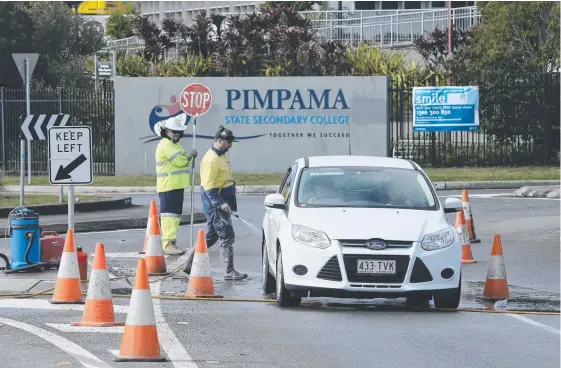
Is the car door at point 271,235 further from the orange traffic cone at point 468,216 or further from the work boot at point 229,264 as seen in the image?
the orange traffic cone at point 468,216

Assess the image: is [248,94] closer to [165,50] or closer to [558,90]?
[558,90]

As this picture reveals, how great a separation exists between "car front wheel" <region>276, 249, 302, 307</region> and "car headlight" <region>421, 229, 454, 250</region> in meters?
1.36

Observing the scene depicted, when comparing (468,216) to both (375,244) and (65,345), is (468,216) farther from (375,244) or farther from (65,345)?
(65,345)

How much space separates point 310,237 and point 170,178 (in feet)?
17.6

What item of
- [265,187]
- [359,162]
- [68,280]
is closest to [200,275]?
[68,280]

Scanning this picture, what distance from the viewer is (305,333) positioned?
1069 centimetres

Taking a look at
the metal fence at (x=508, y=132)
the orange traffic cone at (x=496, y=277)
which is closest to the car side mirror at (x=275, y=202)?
the orange traffic cone at (x=496, y=277)

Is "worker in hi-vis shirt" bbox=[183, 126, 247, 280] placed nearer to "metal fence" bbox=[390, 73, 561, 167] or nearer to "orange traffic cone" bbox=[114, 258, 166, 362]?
"orange traffic cone" bbox=[114, 258, 166, 362]

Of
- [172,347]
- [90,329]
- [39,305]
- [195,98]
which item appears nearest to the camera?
[172,347]

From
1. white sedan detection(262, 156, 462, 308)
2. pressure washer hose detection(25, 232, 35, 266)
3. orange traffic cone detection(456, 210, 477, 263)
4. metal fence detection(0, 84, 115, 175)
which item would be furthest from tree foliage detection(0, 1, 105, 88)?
white sedan detection(262, 156, 462, 308)

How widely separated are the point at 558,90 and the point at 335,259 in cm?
2557

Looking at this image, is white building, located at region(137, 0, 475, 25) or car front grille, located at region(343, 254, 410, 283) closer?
car front grille, located at region(343, 254, 410, 283)

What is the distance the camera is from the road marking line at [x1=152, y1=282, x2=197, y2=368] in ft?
30.1

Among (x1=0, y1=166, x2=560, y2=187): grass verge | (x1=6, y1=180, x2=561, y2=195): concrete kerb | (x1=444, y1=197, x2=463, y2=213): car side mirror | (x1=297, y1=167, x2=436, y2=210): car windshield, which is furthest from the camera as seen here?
(x1=0, y1=166, x2=560, y2=187): grass verge
